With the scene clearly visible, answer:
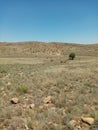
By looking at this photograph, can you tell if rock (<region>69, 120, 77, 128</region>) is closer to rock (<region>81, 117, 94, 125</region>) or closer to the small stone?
the small stone

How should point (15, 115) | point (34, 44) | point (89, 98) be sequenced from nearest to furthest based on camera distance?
point (15, 115) → point (89, 98) → point (34, 44)

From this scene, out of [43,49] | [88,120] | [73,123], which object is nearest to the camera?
[73,123]

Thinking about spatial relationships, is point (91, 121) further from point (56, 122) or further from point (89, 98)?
point (89, 98)

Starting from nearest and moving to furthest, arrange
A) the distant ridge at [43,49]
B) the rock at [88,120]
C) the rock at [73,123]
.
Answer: the rock at [73,123] < the rock at [88,120] < the distant ridge at [43,49]

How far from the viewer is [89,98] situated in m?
9.70

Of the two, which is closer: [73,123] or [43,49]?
[73,123]

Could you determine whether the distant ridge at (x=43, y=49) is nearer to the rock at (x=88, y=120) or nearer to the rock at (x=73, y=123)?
the rock at (x=88, y=120)

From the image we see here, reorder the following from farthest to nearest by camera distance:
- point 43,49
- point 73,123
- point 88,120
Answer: point 43,49 < point 88,120 < point 73,123

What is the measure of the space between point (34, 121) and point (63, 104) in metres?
2.11

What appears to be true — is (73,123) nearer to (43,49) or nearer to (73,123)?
(73,123)

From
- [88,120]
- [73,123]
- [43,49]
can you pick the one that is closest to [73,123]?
[73,123]

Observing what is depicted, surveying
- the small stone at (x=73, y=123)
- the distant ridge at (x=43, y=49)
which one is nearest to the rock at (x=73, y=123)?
the small stone at (x=73, y=123)

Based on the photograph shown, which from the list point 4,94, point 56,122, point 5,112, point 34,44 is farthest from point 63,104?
point 34,44

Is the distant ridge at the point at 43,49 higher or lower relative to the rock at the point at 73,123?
higher
